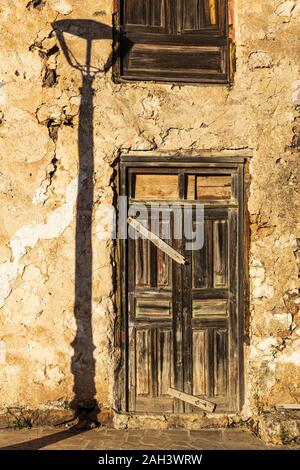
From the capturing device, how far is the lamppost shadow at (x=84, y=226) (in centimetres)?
552

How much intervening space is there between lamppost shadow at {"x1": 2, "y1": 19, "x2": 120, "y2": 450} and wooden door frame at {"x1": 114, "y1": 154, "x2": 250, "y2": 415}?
0.29 metres

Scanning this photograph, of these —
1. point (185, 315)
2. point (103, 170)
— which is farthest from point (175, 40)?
point (185, 315)

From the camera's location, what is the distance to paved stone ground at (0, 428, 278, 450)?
4961 mm

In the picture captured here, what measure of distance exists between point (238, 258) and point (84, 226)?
1.66 meters

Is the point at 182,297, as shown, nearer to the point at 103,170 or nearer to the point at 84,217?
the point at 84,217

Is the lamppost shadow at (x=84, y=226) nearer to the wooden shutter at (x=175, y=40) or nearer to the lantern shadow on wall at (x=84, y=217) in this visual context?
the lantern shadow on wall at (x=84, y=217)

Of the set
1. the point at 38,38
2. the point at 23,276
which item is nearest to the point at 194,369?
the point at 23,276

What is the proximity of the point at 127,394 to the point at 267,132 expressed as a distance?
3.12 meters

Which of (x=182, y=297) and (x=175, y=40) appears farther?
(x=175, y=40)

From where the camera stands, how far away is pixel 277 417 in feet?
A: 17.0

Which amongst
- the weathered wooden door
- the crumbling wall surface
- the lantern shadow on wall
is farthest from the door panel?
the lantern shadow on wall

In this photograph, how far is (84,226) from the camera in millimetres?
5590

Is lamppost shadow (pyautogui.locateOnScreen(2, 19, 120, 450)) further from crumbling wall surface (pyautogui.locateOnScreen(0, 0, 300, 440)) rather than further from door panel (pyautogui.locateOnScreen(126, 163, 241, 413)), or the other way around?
door panel (pyautogui.locateOnScreen(126, 163, 241, 413))

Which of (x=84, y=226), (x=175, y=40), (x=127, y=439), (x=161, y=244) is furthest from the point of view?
(x=175, y=40)
